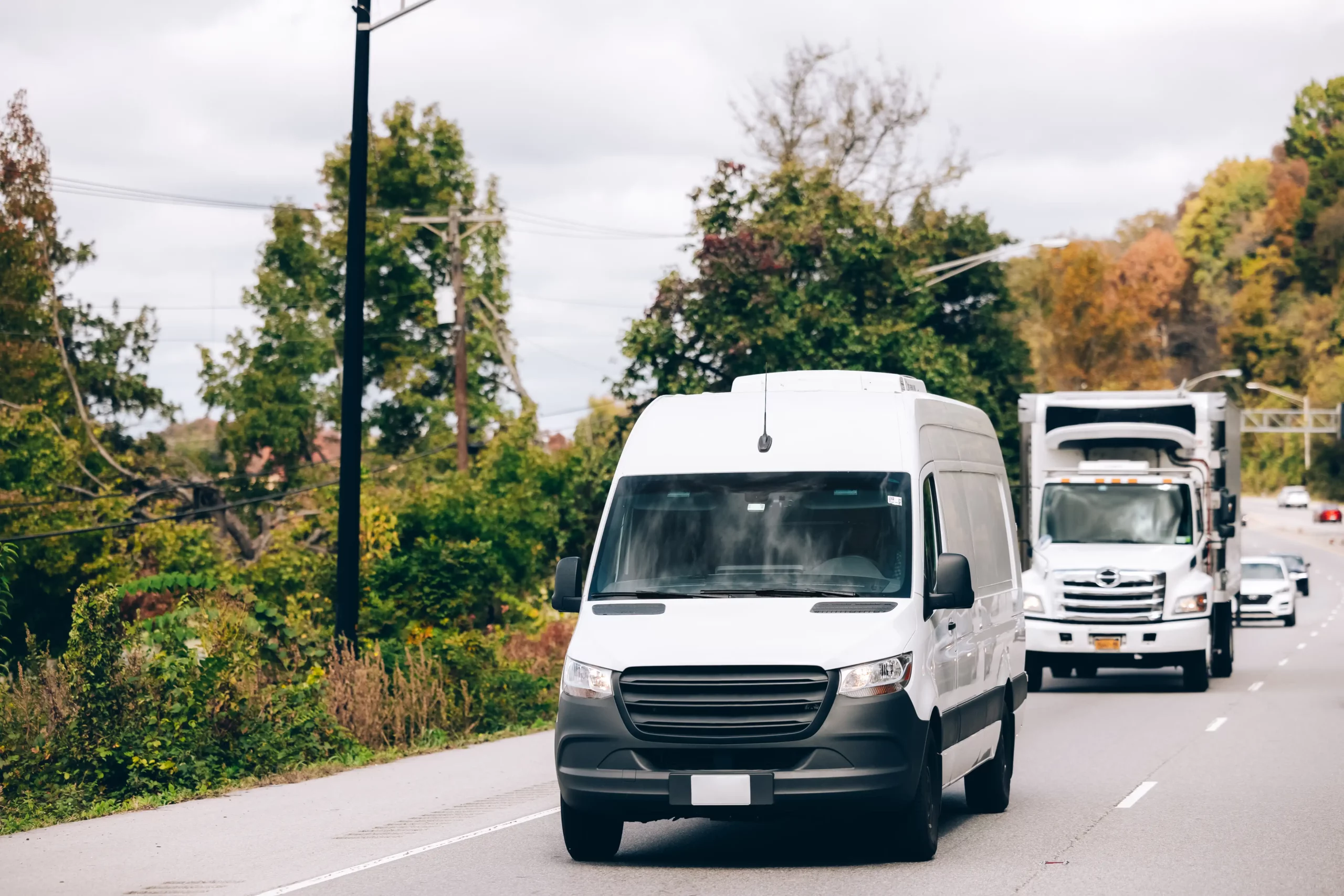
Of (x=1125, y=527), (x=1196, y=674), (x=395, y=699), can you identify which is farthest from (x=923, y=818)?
(x=1196, y=674)

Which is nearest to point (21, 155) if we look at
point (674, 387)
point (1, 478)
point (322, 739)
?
point (1, 478)

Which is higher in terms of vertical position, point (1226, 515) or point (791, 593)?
point (791, 593)

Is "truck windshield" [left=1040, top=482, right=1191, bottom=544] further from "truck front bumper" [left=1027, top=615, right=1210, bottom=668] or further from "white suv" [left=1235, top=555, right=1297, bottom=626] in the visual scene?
"white suv" [left=1235, top=555, right=1297, bottom=626]

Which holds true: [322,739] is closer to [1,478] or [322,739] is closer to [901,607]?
[901,607]

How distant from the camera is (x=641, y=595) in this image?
10305mm

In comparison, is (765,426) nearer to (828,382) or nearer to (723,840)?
(828,382)

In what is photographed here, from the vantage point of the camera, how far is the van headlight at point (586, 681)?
9.68 metres

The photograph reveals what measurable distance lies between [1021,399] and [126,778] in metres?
14.0

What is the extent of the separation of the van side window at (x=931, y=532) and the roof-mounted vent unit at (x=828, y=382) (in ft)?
2.89

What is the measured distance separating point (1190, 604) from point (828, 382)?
12.8 m

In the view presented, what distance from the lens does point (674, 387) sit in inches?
1293

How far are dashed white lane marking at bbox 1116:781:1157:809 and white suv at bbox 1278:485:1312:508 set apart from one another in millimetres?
110416

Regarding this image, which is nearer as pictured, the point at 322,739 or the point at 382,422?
the point at 322,739

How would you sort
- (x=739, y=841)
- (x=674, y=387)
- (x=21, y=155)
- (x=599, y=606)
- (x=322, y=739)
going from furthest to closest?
(x=21, y=155)
(x=674, y=387)
(x=322, y=739)
(x=739, y=841)
(x=599, y=606)
